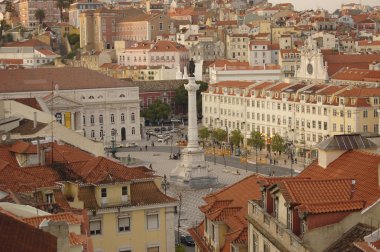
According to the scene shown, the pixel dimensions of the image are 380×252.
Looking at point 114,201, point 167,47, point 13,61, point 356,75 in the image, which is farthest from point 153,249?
point 13,61

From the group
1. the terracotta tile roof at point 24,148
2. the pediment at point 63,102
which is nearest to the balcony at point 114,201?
the terracotta tile roof at point 24,148

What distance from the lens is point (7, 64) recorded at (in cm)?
11744

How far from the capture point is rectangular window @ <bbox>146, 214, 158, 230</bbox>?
23125 mm

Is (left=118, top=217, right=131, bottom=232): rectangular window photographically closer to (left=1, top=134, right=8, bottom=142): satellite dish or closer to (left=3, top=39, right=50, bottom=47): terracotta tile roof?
(left=1, top=134, right=8, bottom=142): satellite dish

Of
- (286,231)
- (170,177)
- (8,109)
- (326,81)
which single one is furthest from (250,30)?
(286,231)

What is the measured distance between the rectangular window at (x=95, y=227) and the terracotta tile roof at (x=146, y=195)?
98 cm

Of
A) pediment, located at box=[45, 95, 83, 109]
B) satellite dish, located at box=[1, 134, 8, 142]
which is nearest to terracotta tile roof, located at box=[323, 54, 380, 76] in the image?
pediment, located at box=[45, 95, 83, 109]

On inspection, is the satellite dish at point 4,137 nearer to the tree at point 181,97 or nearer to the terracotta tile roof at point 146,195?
the terracotta tile roof at point 146,195

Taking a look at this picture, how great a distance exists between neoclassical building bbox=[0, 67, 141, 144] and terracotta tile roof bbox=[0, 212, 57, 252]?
6061cm

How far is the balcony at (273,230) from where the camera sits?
14.9 metres

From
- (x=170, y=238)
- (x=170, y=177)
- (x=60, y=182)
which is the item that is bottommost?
(x=170, y=177)

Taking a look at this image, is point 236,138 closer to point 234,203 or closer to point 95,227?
point 234,203

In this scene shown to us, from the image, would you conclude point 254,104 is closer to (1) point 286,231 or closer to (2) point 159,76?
(2) point 159,76

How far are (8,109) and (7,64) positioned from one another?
78.8 m
